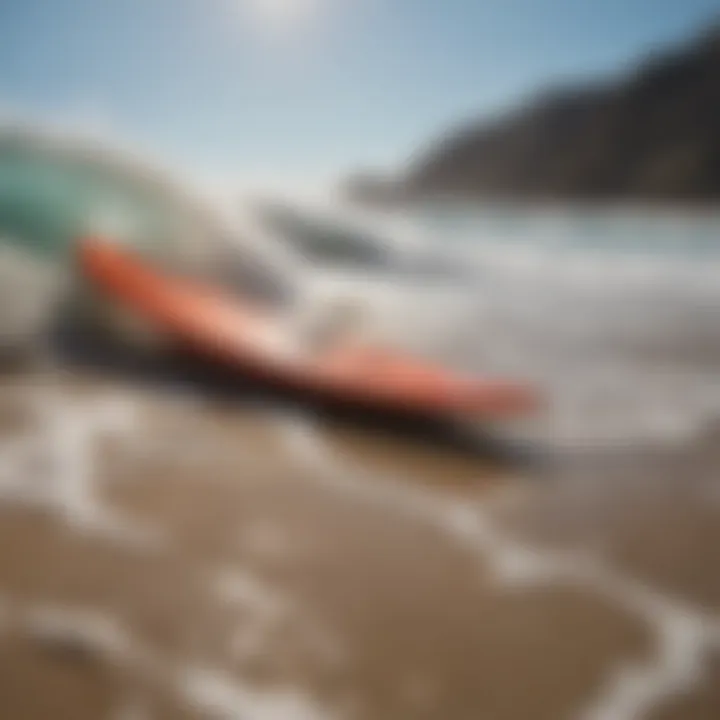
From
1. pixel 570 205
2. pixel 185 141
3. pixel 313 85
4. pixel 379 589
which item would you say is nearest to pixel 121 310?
pixel 185 141

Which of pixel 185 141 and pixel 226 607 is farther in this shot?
pixel 185 141

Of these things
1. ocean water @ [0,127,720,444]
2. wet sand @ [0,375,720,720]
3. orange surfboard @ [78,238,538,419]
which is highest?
ocean water @ [0,127,720,444]

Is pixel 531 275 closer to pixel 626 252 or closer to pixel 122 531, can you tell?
pixel 626 252

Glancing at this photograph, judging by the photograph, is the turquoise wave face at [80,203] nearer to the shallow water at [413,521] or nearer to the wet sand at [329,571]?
the shallow water at [413,521]

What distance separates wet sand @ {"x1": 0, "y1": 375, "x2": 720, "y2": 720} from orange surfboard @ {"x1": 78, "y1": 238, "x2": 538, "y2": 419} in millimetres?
49

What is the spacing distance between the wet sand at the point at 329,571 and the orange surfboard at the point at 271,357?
49 mm

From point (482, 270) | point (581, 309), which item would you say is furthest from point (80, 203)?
point (581, 309)

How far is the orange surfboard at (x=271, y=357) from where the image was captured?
96 cm

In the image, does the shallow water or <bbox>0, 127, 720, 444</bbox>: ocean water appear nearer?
the shallow water

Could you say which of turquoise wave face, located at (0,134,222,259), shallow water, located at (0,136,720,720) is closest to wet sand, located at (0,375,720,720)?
shallow water, located at (0,136,720,720)

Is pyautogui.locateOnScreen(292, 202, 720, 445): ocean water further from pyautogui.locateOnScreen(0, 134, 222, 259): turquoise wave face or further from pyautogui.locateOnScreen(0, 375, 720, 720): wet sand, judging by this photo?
pyautogui.locateOnScreen(0, 134, 222, 259): turquoise wave face

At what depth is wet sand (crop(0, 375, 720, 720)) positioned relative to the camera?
706 millimetres

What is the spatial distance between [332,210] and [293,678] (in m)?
0.58

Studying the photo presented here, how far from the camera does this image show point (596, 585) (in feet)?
2.61
